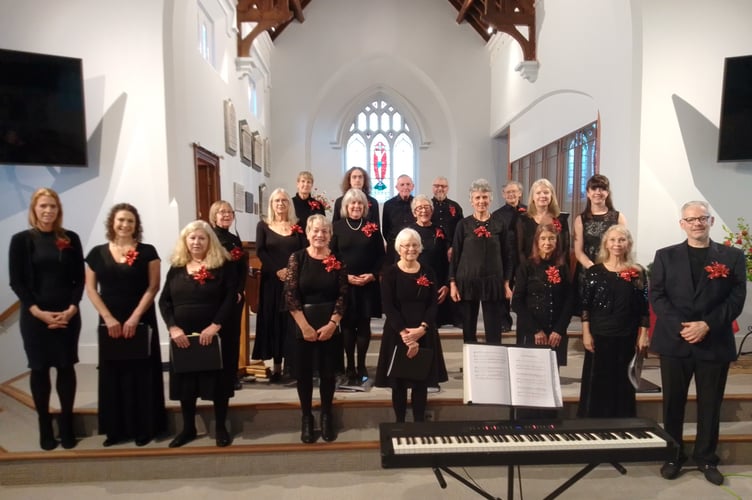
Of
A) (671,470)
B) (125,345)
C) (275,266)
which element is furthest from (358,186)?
(671,470)

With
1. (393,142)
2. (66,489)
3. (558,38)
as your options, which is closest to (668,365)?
(66,489)

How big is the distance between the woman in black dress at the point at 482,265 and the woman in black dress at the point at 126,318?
1885mm

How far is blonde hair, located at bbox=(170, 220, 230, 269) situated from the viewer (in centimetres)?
273

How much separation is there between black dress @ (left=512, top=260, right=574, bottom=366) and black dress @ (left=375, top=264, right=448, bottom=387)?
56 cm

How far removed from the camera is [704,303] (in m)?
2.55

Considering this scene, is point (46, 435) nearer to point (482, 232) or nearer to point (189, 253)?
point (189, 253)

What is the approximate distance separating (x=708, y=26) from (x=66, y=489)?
565 cm

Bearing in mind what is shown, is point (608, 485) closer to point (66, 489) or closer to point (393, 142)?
point (66, 489)

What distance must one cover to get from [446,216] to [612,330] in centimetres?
159

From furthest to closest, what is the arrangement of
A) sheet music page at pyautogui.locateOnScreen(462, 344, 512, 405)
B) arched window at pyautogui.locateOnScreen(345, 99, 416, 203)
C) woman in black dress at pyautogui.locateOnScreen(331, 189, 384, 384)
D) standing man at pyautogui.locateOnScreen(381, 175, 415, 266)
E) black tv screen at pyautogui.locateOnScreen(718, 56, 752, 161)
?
arched window at pyautogui.locateOnScreen(345, 99, 416, 203) < standing man at pyautogui.locateOnScreen(381, 175, 415, 266) < black tv screen at pyautogui.locateOnScreen(718, 56, 752, 161) < woman in black dress at pyautogui.locateOnScreen(331, 189, 384, 384) < sheet music page at pyautogui.locateOnScreen(462, 344, 512, 405)

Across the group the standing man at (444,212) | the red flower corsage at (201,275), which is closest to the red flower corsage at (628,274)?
the standing man at (444,212)

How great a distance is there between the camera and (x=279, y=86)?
31.5 ft

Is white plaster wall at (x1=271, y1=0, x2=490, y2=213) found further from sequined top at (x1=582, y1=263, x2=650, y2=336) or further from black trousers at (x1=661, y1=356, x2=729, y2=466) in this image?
black trousers at (x1=661, y1=356, x2=729, y2=466)

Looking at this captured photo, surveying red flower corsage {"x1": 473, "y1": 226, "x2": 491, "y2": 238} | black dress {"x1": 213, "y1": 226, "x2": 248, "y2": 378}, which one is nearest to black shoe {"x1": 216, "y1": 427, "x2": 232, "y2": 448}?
black dress {"x1": 213, "y1": 226, "x2": 248, "y2": 378}
